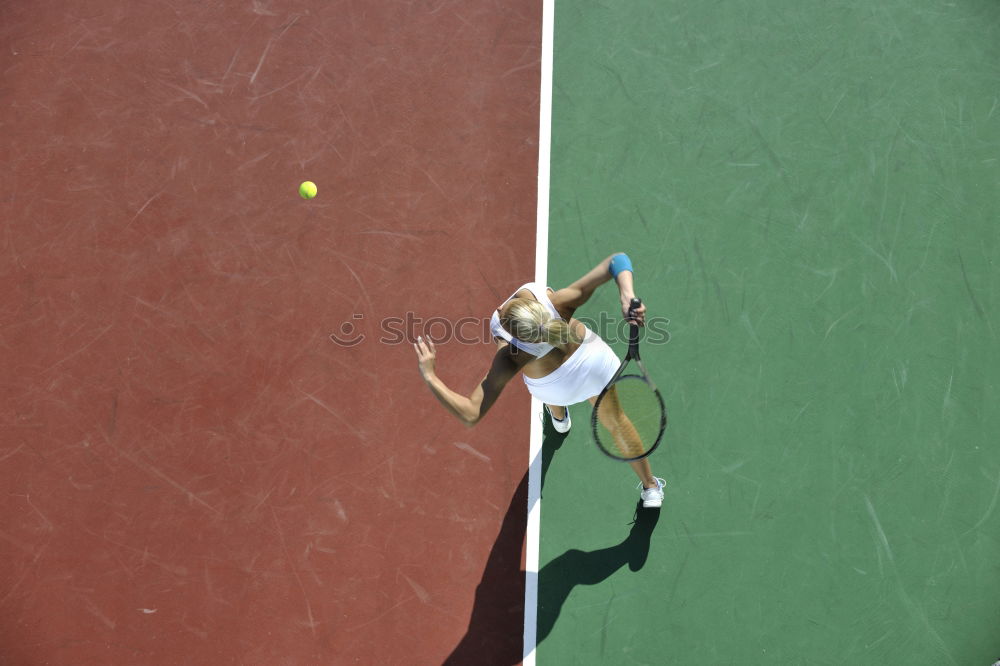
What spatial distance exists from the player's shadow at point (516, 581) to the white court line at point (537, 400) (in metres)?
0.04

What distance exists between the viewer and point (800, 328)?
4.84 meters

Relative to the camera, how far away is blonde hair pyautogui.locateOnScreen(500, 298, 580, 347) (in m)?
3.38

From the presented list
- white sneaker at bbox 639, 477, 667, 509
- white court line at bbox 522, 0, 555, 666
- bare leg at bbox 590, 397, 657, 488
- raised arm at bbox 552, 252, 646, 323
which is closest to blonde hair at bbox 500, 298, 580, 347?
raised arm at bbox 552, 252, 646, 323

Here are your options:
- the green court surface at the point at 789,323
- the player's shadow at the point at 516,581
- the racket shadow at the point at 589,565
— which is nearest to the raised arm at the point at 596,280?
the green court surface at the point at 789,323

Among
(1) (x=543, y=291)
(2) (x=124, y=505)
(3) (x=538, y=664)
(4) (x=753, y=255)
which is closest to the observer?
(1) (x=543, y=291)

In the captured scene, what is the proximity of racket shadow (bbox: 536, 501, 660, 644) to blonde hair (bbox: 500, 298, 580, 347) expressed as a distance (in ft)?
5.55

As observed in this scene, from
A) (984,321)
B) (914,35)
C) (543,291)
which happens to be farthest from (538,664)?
(914,35)

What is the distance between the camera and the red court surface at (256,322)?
4.44 meters

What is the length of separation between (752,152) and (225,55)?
4159mm

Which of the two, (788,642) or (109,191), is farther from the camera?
(109,191)

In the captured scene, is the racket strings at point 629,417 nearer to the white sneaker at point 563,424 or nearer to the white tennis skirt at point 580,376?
the white tennis skirt at point 580,376

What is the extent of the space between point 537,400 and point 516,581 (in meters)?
1.19

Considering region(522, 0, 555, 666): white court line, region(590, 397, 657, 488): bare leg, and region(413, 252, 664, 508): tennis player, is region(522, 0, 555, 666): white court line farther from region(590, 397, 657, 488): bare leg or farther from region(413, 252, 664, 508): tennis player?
region(413, 252, 664, 508): tennis player

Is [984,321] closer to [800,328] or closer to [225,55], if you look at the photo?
[800,328]
